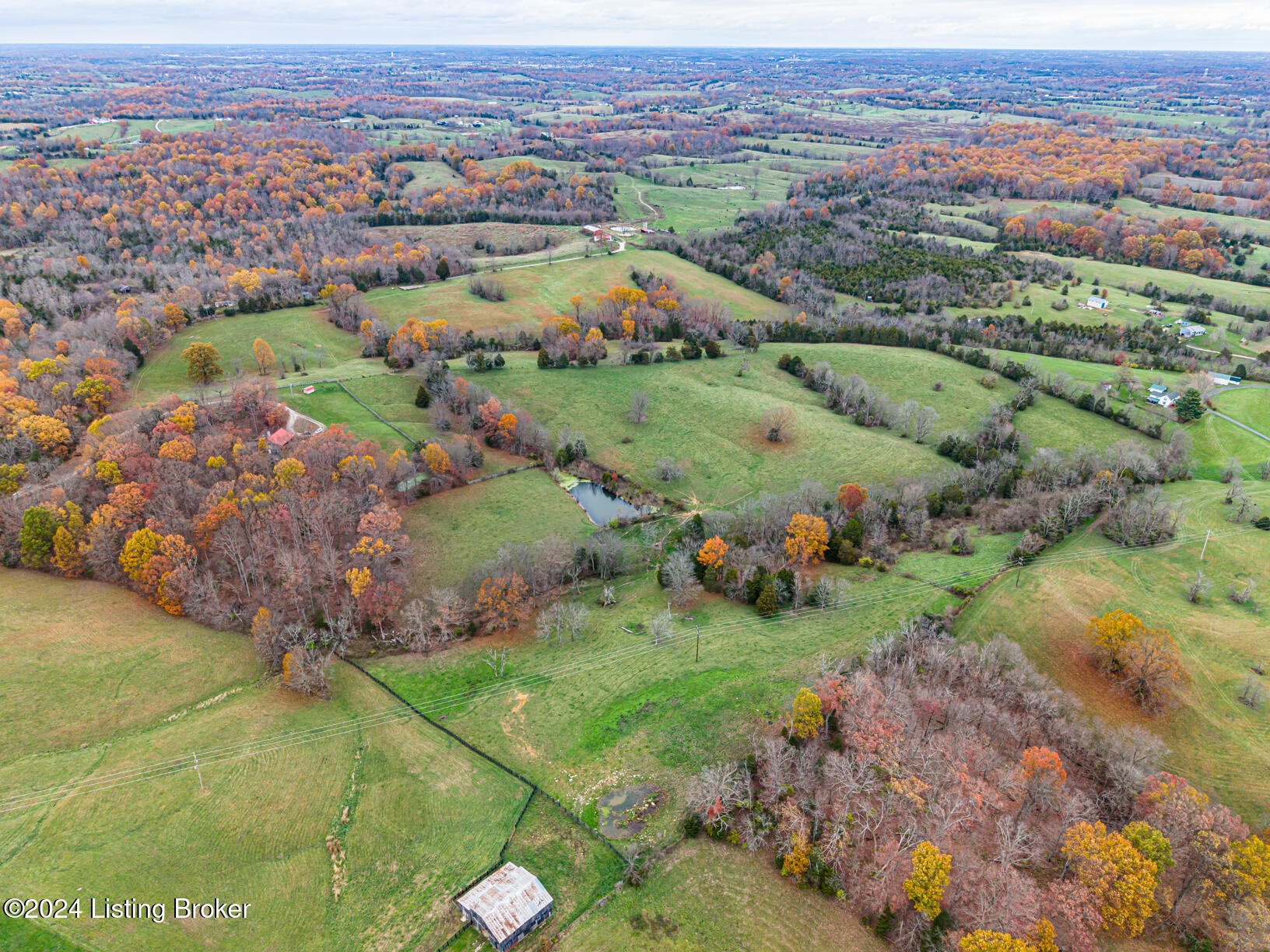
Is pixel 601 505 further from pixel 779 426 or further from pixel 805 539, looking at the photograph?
pixel 779 426

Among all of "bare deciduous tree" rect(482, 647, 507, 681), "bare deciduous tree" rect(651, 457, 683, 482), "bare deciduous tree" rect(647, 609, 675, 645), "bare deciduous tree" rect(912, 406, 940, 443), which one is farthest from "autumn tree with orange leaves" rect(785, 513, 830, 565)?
"bare deciduous tree" rect(912, 406, 940, 443)

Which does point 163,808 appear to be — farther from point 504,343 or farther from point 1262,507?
point 1262,507

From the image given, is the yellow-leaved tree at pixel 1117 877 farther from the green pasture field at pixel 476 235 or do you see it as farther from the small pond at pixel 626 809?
the green pasture field at pixel 476 235

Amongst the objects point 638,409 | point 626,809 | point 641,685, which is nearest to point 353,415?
point 638,409

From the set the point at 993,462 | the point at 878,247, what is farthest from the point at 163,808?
the point at 878,247

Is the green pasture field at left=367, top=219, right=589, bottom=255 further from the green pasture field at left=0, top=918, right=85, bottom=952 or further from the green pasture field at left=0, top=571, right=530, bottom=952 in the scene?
the green pasture field at left=0, top=918, right=85, bottom=952
